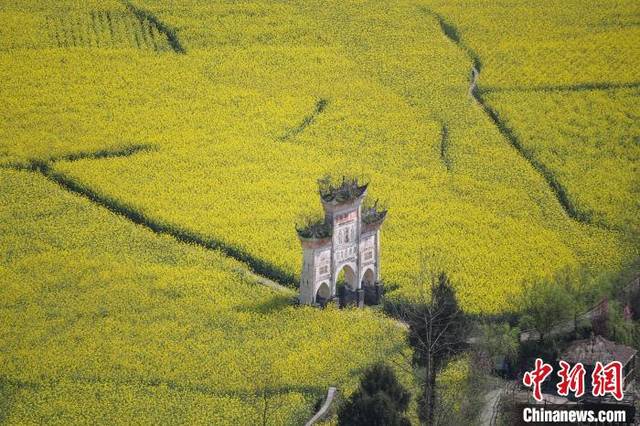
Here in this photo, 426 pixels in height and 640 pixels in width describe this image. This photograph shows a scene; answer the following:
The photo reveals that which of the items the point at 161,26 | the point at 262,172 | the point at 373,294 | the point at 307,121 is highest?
the point at 161,26

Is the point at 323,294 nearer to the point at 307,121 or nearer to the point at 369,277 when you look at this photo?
the point at 369,277

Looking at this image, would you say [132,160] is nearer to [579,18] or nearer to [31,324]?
[31,324]

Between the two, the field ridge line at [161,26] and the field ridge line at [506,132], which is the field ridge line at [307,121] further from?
the field ridge line at [161,26]

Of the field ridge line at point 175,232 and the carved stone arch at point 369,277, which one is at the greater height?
the field ridge line at point 175,232

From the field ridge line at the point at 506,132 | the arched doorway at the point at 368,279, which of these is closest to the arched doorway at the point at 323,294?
the arched doorway at the point at 368,279

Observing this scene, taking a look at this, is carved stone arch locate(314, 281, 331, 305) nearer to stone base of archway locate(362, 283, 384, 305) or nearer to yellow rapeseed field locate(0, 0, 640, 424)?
yellow rapeseed field locate(0, 0, 640, 424)

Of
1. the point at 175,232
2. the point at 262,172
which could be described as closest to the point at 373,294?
the point at 175,232

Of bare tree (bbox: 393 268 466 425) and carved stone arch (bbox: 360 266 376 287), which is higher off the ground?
carved stone arch (bbox: 360 266 376 287)

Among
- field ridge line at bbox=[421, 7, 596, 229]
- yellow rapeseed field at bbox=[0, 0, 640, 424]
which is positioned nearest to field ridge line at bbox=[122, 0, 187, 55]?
yellow rapeseed field at bbox=[0, 0, 640, 424]
